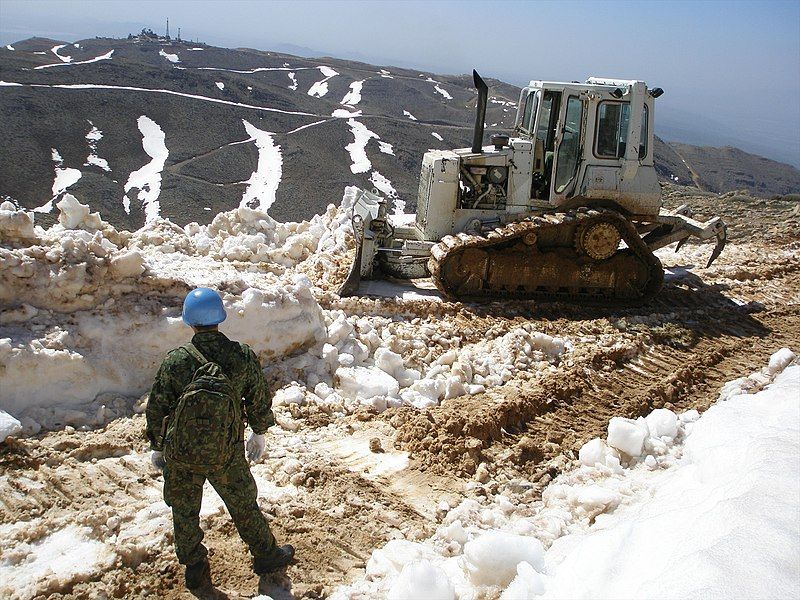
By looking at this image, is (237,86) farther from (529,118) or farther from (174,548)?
(174,548)

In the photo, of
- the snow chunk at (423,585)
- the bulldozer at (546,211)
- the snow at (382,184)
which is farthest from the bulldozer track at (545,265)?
the snow at (382,184)

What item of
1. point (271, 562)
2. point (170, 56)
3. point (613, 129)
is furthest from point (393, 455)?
point (170, 56)

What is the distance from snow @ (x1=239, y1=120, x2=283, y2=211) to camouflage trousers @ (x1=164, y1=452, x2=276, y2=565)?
1609cm

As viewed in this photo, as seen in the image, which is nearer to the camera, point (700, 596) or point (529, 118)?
point (700, 596)

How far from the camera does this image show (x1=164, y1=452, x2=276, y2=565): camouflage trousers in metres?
3.46

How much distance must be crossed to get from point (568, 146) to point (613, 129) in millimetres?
619

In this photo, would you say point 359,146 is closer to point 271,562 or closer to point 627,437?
point 627,437

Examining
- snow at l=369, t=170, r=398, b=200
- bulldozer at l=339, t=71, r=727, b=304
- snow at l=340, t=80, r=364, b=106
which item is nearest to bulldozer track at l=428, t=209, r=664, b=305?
bulldozer at l=339, t=71, r=727, b=304

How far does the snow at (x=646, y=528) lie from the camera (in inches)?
112

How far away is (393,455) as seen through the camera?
5.00 m

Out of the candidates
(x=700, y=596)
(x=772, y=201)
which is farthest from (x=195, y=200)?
(x=700, y=596)

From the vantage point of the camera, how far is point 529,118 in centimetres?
917

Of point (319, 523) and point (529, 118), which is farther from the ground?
point (529, 118)

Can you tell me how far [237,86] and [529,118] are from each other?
31.9 meters
